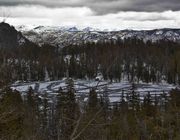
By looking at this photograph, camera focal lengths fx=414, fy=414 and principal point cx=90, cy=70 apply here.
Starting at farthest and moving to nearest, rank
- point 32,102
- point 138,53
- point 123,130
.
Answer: point 138,53, point 32,102, point 123,130

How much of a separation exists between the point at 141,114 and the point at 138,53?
4866 inches

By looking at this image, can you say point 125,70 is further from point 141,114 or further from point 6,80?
point 6,80

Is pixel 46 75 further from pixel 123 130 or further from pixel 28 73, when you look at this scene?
pixel 123 130

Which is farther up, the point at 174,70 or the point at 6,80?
the point at 6,80

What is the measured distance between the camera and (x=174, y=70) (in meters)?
166

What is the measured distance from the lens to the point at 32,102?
3332 inches

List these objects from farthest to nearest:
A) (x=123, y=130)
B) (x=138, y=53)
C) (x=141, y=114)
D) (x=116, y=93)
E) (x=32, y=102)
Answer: (x=138, y=53)
(x=116, y=93)
(x=32, y=102)
(x=141, y=114)
(x=123, y=130)

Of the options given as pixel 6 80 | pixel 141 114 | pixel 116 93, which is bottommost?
pixel 116 93

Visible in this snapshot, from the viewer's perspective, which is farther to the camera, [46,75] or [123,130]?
[46,75]

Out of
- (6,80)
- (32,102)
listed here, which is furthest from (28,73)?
(6,80)

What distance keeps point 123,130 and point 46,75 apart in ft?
373

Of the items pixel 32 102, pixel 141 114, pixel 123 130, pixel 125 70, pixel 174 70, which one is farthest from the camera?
pixel 125 70

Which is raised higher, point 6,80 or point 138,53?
point 6,80

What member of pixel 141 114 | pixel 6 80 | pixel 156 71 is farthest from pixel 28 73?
pixel 6 80
